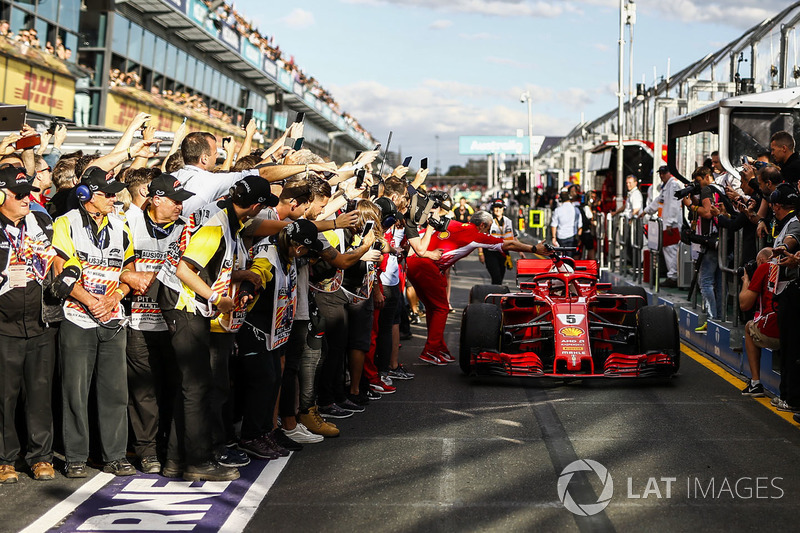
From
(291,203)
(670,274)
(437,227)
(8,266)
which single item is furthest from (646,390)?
(670,274)

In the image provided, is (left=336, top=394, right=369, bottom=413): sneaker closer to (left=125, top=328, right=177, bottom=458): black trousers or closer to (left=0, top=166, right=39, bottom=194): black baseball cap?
(left=125, top=328, right=177, bottom=458): black trousers

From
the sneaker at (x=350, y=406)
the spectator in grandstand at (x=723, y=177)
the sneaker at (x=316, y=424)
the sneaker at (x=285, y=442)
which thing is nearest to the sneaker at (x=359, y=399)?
the sneaker at (x=350, y=406)

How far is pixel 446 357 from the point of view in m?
10.9

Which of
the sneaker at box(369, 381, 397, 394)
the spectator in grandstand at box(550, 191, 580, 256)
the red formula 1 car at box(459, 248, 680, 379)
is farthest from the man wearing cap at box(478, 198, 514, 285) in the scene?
the sneaker at box(369, 381, 397, 394)

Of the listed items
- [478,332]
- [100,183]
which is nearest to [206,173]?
[100,183]

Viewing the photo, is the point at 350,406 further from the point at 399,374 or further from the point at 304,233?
the point at 304,233

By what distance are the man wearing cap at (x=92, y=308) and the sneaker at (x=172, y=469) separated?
221mm

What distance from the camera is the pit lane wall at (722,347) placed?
8789 mm

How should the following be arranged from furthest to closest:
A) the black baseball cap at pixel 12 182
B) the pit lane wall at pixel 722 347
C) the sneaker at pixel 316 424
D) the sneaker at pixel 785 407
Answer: the pit lane wall at pixel 722 347 < the sneaker at pixel 785 407 < the sneaker at pixel 316 424 < the black baseball cap at pixel 12 182

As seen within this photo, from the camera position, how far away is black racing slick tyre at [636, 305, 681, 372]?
924 cm

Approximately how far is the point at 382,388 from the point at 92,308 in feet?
11.5

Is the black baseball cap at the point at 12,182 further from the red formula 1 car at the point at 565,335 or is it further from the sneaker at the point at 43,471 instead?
the red formula 1 car at the point at 565,335

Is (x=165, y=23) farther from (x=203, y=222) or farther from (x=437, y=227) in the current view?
(x=203, y=222)

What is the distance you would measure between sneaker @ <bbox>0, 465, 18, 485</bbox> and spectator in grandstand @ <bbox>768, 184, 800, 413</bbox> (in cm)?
557
